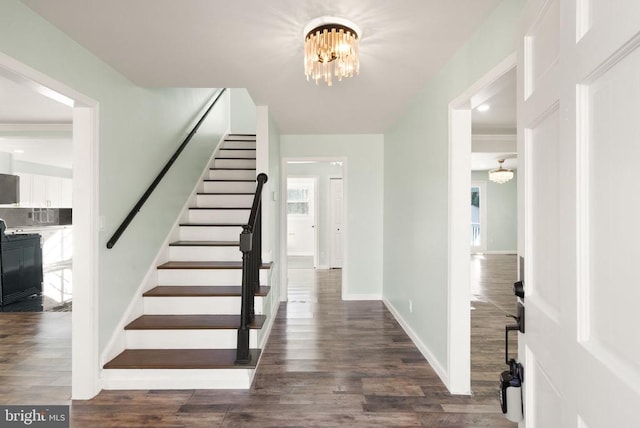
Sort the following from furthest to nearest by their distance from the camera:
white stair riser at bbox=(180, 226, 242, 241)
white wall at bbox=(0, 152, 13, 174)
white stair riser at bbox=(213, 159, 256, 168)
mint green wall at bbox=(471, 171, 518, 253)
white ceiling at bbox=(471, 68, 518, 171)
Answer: mint green wall at bbox=(471, 171, 518, 253), white wall at bbox=(0, 152, 13, 174), white stair riser at bbox=(213, 159, 256, 168), white stair riser at bbox=(180, 226, 242, 241), white ceiling at bbox=(471, 68, 518, 171)

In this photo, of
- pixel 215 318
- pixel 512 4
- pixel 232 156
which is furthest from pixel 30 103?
pixel 512 4

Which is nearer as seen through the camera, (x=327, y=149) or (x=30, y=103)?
(x=30, y=103)

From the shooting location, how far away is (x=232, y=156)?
16.1 ft

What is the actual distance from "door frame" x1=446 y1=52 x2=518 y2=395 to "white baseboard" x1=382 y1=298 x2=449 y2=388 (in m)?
0.09

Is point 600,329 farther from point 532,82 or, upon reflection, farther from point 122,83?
point 122,83

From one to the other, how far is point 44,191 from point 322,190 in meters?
6.33

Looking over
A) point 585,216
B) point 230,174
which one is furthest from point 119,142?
point 585,216

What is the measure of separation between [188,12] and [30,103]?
9.90 feet

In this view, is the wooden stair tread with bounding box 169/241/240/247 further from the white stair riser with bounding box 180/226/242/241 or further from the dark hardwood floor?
the dark hardwood floor

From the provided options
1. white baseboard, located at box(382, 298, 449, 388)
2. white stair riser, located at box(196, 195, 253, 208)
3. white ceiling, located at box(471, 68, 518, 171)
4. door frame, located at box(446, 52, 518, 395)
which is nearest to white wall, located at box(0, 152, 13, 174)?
white stair riser, located at box(196, 195, 253, 208)

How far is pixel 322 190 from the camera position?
7.47 metres

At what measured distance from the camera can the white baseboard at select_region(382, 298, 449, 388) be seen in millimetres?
2441

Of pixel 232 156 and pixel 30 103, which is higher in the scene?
pixel 30 103

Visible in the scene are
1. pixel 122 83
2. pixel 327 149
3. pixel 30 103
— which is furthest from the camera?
pixel 327 149
